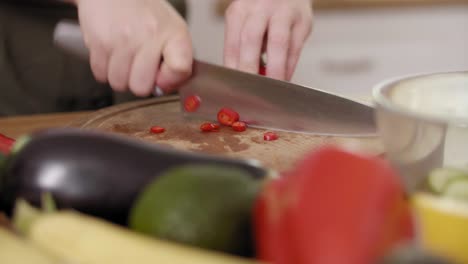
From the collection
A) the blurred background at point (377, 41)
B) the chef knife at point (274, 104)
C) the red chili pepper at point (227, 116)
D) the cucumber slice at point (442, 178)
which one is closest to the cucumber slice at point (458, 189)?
the cucumber slice at point (442, 178)

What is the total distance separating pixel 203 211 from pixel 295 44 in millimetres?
880

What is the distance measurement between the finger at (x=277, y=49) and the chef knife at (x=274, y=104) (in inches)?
5.1

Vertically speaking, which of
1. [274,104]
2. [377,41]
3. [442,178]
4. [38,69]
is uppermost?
[442,178]

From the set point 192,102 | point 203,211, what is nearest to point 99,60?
point 192,102

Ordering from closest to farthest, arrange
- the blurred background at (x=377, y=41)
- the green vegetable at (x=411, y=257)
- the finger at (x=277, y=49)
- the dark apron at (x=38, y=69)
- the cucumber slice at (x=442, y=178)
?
1. the green vegetable at (x=411, y=257)
2. the cucumber slice at (x=442, y=178)
3. the finger at (x=277, y=49)
4. the dark apron at (x=38, y=69)
5. the blurred background at (x=377, y=41)

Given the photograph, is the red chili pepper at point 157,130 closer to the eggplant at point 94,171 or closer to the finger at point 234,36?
the finger at point 234,36

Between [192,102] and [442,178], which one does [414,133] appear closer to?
[442,178]

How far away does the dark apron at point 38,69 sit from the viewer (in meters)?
1.59

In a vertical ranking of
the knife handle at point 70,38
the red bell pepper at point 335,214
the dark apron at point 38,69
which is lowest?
the dark apron at point 38,69

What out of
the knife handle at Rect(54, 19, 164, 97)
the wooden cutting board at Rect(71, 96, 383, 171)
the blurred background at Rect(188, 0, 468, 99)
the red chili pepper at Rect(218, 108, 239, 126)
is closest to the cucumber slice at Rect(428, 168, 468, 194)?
the wooden cutting board at Rect(71, 96, 383, 171)

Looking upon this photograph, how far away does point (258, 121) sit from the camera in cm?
119

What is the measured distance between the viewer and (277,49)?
131 cm

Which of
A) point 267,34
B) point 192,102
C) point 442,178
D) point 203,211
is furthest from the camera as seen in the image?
point 267,34

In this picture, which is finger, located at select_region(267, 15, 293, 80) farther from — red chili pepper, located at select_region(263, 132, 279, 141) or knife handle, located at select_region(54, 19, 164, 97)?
knife handle, located at select_region(54, 19, 164, 97)
